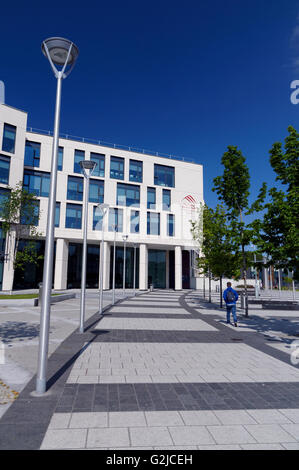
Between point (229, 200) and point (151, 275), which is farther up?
point (229, 200)

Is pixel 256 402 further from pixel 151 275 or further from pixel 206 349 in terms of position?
pixel 151 275

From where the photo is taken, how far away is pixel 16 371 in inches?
229

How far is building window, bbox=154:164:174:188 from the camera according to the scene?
144 ft

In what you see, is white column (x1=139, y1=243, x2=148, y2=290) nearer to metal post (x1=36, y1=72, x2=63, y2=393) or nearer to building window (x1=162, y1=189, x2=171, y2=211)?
building window (x1=162, y1=189, x2=171, y2=211)

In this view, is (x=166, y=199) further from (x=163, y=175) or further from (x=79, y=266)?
(x=79, y=266)

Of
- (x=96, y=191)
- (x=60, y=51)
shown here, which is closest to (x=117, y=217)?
(x=96, y=191)

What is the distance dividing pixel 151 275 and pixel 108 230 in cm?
1285

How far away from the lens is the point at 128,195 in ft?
136

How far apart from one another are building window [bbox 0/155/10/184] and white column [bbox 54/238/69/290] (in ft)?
30.6

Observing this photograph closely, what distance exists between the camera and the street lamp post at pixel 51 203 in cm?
476

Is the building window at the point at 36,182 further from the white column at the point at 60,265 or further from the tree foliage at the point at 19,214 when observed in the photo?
the tree foliage at the point at 19,214

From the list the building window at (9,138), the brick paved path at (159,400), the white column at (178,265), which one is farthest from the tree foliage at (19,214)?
the white column at (178,265)

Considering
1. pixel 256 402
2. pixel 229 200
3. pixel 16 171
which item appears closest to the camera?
pixel 256 402
